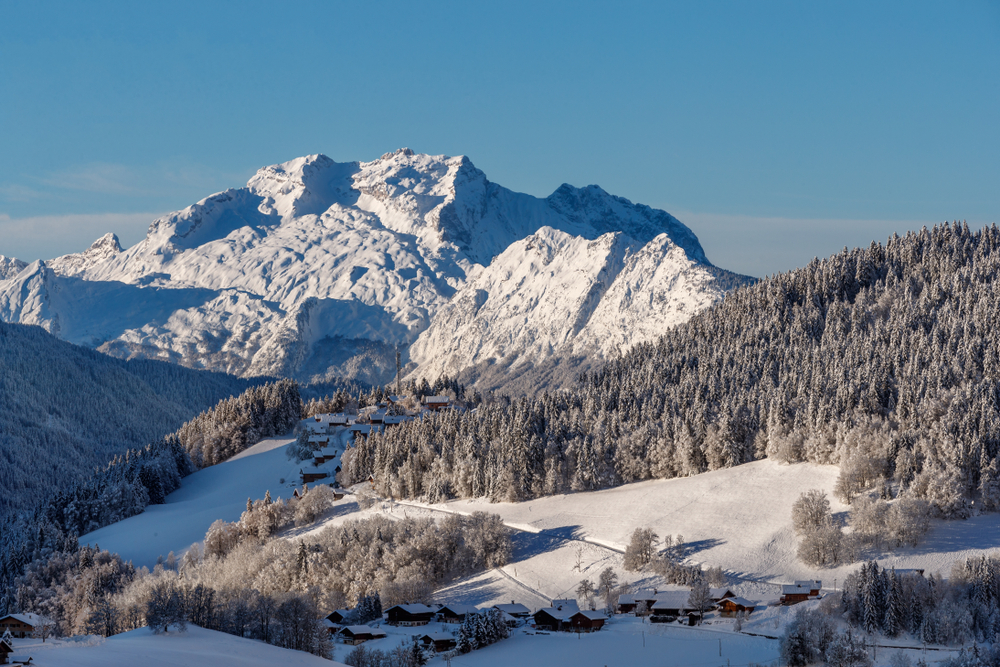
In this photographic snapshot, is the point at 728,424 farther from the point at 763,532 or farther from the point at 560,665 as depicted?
the point at 560,665

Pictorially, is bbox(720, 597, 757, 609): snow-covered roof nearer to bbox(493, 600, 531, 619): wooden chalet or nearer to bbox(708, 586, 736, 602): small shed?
bbox(708, 586, 736, 602): small shed

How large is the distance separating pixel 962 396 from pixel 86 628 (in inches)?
4675

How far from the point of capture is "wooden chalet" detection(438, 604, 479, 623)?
124750mm

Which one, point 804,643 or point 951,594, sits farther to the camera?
point 951,594

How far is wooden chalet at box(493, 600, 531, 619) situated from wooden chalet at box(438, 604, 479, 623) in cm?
374

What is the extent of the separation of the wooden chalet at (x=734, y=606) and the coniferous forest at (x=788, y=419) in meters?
30.8

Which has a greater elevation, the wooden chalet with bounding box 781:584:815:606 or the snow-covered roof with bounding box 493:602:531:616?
the wooden chalet with bounding box 781:584:815:606

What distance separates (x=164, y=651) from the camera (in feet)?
291

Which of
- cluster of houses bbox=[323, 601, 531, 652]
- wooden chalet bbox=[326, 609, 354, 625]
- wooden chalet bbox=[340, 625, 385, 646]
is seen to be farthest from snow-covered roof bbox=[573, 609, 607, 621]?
wooden chalet bbox=[326, 609, 354, 625]

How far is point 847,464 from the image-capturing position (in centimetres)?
14538

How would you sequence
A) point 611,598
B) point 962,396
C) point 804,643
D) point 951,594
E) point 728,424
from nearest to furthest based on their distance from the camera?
point 804,643
point 951,594
point 611,598
point 962,396
point 728,424

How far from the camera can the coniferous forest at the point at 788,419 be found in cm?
14562

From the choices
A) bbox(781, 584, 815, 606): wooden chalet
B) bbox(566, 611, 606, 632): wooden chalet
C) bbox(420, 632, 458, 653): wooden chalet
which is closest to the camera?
bbox(420, 632, 458, 653): wooden chalet

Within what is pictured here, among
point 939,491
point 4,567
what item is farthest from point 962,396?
point 4,567
